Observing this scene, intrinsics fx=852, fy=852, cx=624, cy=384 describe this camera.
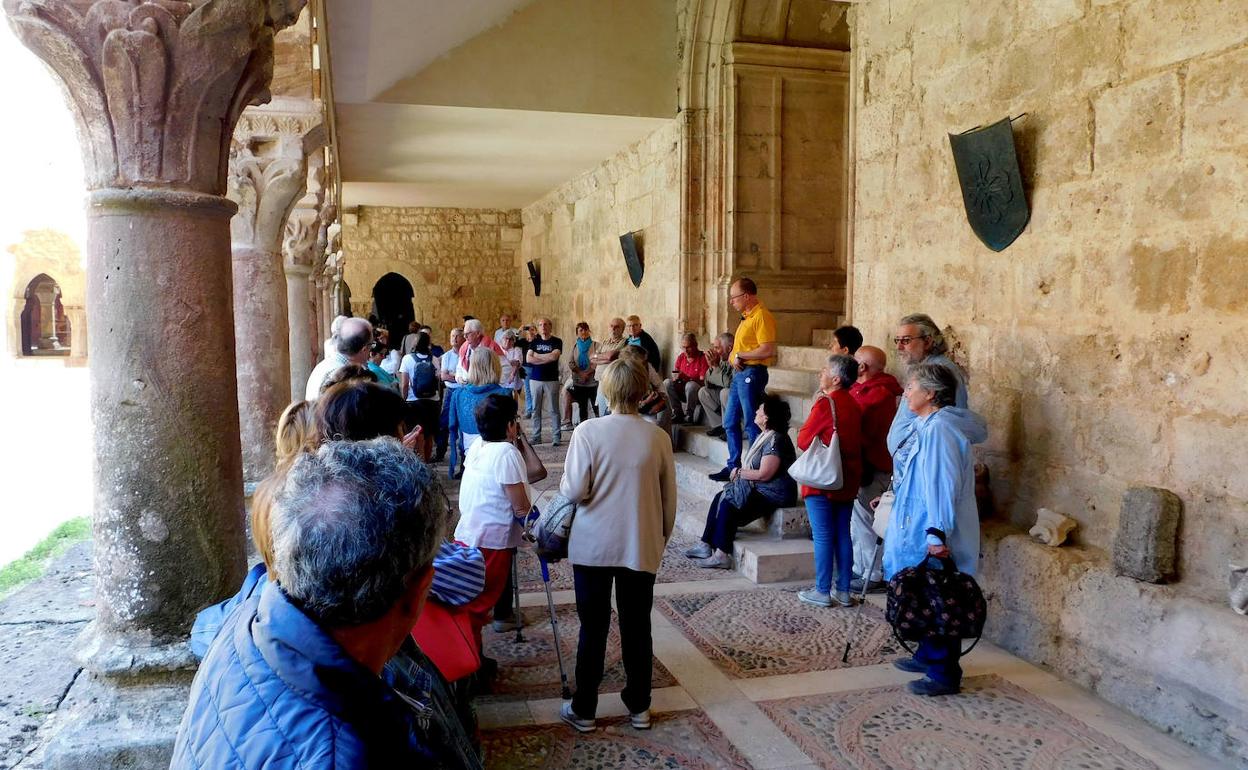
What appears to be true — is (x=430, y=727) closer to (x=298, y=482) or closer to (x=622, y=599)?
(x=298, y=482)

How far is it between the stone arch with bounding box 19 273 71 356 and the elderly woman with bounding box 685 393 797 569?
91.6 feet

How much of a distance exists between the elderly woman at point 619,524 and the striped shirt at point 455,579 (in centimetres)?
95

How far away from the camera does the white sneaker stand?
124 inches

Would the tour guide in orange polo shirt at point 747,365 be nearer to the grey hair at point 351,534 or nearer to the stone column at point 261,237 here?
the stone column at point 261,237

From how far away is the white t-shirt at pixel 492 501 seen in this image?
3.44 metres

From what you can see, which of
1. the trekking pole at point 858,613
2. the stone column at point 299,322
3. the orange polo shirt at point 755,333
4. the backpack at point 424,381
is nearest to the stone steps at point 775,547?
the trekking pole at point 858,613

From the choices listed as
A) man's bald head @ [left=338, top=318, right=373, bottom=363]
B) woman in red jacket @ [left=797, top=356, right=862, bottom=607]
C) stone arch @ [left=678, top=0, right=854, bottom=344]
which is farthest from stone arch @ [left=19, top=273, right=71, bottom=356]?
woman in red jacket @ [left=797, top=356, right=862, bottom=607]

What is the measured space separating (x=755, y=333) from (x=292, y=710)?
550 centimetres

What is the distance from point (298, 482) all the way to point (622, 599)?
2219 mm

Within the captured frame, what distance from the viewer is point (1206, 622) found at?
122 inches

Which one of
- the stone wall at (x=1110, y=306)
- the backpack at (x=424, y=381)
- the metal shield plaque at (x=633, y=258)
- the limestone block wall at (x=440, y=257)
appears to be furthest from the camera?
the limestone block wall at (x=440, y=257)

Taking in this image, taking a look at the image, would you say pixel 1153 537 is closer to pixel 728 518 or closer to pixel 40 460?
→ pixel 728 518

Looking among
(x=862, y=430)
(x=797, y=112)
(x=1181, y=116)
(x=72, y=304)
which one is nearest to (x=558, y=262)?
(x=797, y=112)

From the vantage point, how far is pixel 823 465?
4.33m
